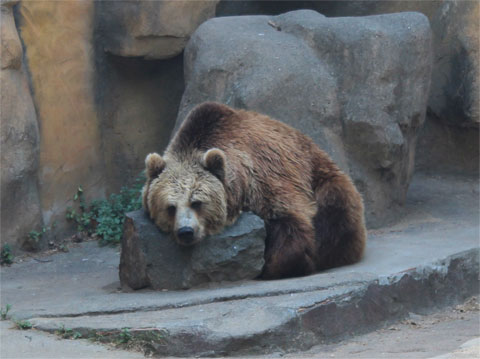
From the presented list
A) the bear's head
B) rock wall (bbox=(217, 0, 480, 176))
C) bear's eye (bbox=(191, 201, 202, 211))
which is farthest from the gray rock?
rock wall (bbox=(217, 0, 480, 176))

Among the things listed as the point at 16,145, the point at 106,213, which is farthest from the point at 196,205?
the point at 106,213

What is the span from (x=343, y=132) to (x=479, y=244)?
76.8 inches

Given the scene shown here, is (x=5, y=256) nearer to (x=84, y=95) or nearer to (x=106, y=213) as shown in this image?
(x=106, y=213)

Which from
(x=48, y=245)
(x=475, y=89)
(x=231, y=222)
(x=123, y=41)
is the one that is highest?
(x=123, y=41)

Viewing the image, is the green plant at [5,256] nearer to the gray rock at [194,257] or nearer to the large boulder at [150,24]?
the gray rock at [194,257]

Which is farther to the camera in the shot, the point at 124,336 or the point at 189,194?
the point at 189,194

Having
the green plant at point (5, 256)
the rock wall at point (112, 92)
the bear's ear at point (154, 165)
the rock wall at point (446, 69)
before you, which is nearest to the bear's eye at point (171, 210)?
the bear's ear at point (154, 165)

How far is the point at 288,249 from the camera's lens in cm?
673

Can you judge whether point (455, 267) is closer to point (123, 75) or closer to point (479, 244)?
point (479, 244)

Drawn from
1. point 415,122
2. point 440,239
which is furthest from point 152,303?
point 415,122

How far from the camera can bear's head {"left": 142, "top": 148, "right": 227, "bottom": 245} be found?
21.2 feet

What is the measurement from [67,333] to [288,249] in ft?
6.53

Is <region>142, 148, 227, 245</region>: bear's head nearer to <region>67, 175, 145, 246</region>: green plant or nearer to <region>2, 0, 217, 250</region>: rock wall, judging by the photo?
<region>2, 0, 217, 250</region>: rock wall

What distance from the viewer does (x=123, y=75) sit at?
32.4ft
